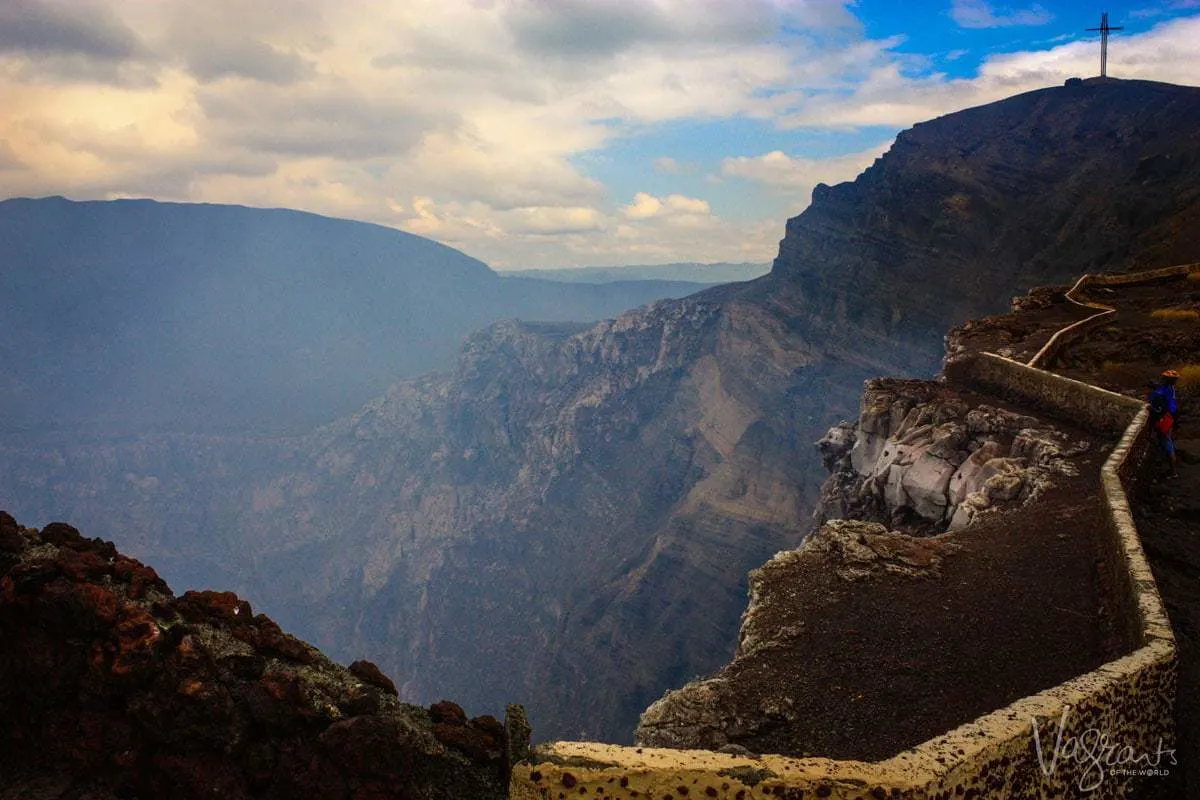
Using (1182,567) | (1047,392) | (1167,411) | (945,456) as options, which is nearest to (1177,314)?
(1047,392)

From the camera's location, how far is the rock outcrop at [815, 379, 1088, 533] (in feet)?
44.7

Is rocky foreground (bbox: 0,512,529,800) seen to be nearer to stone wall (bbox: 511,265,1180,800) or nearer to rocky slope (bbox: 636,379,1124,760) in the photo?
stone wall (bbox: 511,265,1180,800)

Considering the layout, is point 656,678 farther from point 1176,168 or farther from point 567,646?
point 1176,168

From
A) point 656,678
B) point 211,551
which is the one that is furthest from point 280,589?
point 656,678

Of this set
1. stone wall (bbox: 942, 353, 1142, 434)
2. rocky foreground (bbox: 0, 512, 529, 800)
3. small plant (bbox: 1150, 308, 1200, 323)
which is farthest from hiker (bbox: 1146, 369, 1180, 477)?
small plant (bbox: 1150, 308, 1200, 323)

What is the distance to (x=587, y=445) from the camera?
10644 cm

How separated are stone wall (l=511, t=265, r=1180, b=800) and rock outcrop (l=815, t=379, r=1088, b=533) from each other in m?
7.56

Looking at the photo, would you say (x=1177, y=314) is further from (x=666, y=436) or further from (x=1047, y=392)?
(x=666, y=436)

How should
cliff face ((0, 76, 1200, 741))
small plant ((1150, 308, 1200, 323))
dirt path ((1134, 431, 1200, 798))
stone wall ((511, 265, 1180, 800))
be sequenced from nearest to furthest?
1. stone wall ((511, 265, 1180, 800))
2. dirt path ((1134, 431, 1200, 798))
3. small plant ((1150, 308, 1200, 323))
4. cliff face ((0, 76, 1200, 741))

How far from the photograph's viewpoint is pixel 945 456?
1755 cm

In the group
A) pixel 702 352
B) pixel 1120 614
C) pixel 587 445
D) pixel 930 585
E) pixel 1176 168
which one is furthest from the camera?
pixel 587 445

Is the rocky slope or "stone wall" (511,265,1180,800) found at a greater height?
"stone wall" (511,265,1180,800)

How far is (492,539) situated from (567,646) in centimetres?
3662

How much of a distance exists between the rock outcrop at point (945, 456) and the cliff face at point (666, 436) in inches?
1210
